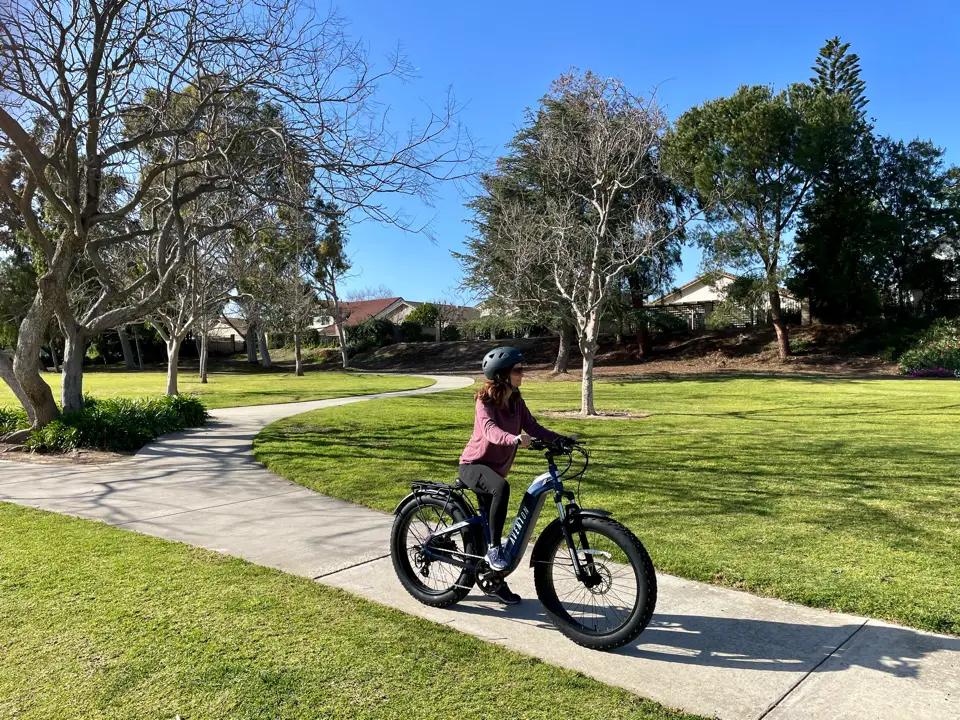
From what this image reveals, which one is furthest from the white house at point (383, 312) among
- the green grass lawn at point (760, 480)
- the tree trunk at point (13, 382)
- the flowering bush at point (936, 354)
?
the tree trunk at point (13, 382)

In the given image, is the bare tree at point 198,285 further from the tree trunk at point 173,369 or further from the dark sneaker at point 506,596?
the dark sneaker at point 506,596

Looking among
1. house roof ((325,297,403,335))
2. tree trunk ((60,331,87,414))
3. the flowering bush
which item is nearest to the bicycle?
tree trunk ((60,331,87,414))

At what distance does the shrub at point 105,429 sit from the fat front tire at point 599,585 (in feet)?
32.3

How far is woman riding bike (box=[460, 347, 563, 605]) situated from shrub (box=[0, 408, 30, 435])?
11661mm

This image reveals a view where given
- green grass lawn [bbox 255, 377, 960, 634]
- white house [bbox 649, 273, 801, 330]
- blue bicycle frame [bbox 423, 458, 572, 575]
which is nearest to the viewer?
blue bicycle frame [bbox 423, 458, 572, 575]

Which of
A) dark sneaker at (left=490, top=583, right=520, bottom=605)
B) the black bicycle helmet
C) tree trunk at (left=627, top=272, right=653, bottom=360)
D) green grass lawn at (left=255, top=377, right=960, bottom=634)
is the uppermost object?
tree trunk at (left=627, top=272, right=653, bottom=360)

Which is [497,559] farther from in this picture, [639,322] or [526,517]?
[639,322]

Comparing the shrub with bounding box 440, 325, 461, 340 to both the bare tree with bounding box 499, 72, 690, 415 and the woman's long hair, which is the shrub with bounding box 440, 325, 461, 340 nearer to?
the bare tree with bounding box 499, 72, 690, 415

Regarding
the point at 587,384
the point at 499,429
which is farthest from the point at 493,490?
the point at 587,384

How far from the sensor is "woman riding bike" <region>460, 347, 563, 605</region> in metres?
3.90

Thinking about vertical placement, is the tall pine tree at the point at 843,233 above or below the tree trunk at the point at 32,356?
above

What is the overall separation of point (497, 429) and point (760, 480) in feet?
16.9

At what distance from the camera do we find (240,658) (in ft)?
11.0

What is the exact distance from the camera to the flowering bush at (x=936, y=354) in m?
25.9
